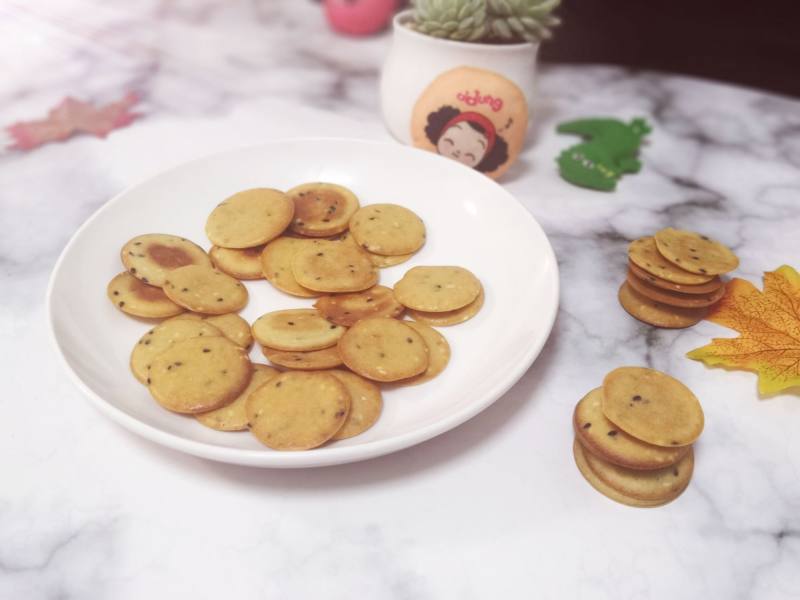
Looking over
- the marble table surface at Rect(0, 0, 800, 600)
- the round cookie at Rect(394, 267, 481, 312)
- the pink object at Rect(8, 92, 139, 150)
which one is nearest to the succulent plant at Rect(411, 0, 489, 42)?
the marble table surface at Rect(0, 0, 800, 600)

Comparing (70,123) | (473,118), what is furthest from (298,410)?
(70,123)

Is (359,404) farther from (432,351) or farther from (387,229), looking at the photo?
(387,229)

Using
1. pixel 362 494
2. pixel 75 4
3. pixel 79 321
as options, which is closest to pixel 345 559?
pixel 362 494

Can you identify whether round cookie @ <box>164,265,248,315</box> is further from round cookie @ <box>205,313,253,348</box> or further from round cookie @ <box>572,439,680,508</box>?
round cookie @ <box>572,439,680,508</box>

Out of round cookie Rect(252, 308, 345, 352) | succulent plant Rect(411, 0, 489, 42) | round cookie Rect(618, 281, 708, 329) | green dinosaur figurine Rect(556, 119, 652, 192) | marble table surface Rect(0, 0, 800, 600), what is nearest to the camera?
marble table surface Rect(0, 0, 800, 600)

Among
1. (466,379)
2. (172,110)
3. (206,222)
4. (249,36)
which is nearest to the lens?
(466,379)

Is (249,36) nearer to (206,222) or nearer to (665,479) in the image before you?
(206,222)
